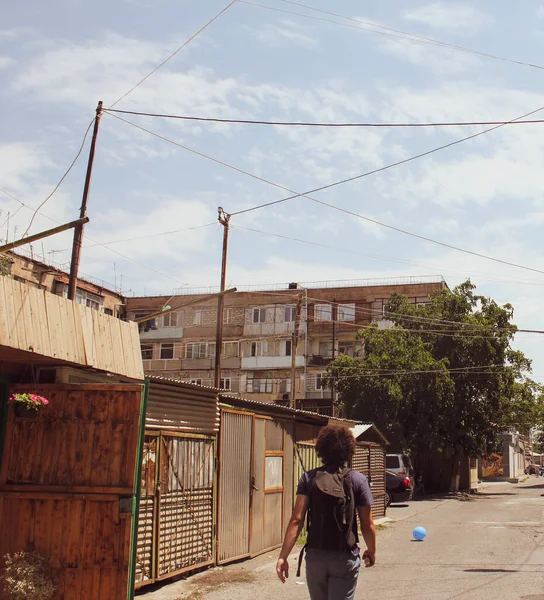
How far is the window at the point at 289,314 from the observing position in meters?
59.3

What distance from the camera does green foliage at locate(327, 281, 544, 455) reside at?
3819cm

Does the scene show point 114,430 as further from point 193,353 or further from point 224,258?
point 193,353

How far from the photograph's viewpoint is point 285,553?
5477 mm

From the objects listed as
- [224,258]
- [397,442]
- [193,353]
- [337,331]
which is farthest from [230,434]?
[193,353]

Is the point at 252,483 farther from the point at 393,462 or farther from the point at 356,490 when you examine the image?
the point at 393,462

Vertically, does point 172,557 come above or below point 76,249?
below

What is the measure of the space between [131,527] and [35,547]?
3.66 feet

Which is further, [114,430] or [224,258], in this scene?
[224,258]

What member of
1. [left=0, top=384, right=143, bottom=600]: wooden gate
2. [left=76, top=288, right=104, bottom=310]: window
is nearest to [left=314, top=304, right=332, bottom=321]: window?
[left=76, top=288, right=104, bottom=310]: window

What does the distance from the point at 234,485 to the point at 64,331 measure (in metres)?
5.82

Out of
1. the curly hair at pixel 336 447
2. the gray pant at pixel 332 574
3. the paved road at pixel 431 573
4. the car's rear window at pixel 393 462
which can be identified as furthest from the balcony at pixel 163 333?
the gray pant at pixel 332 574

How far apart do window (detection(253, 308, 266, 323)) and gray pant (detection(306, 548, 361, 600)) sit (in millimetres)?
54602

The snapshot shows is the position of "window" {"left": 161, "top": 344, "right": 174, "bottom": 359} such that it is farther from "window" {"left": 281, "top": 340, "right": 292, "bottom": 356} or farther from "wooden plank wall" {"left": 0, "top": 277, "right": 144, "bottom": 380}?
"wooden plank wall" {"left": 0, "top": 277, "right": 144, "bottom": 380}

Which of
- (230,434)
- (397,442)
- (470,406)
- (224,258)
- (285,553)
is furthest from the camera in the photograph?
(470,406)
